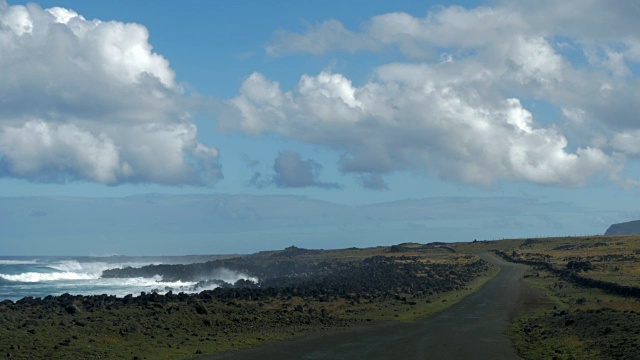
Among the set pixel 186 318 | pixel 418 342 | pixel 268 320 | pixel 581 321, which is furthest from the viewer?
pixel 268 320

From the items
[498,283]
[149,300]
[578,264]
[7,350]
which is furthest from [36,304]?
[578,264]

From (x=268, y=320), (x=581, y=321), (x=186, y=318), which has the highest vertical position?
(x=186, y=318)

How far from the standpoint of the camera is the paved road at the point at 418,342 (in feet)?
108

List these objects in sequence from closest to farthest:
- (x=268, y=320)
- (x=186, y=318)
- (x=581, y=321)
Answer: (x=186, y=318) → (x=581, y=321) → (x=268, y=320)

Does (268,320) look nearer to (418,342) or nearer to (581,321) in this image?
(418,342)

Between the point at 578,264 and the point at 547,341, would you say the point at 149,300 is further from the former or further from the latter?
the point at 578,264

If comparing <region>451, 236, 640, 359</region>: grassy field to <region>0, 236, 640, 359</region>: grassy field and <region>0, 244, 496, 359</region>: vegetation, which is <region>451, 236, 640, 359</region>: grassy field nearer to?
<region>0, 236, 640, 359</region>: grassy field

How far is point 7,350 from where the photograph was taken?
29.2m

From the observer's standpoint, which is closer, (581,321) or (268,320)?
(581,321)

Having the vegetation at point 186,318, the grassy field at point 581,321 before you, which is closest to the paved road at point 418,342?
the grassy field at point 581,321

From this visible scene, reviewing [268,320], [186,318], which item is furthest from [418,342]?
[186,318]

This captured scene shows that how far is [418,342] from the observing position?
37.3 meters

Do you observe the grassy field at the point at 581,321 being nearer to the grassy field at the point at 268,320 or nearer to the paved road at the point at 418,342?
the grassy field at the point at 268,320

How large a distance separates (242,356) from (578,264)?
76.3 meters
